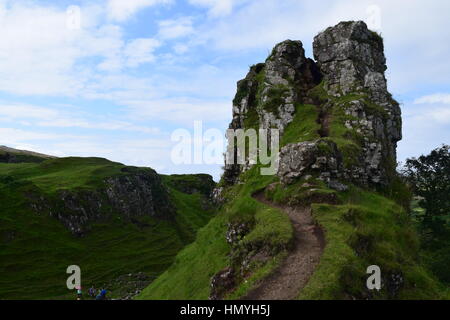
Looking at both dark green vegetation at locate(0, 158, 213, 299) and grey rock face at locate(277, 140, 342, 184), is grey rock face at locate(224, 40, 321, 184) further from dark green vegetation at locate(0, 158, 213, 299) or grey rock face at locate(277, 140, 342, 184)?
dark green vegetation at locate(0, 158, 213, 299)

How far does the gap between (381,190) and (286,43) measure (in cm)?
3554

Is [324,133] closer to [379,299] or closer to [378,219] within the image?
[378,219]

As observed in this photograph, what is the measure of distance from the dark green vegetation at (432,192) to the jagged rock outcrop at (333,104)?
20.1 metres

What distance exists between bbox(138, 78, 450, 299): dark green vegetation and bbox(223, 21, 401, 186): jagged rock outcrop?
4.31 ft

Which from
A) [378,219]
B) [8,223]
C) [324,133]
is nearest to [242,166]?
[324,133]

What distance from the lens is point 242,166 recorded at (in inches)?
2442

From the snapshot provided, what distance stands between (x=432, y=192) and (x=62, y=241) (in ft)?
329

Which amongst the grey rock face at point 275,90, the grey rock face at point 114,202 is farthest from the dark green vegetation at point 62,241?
the grey rock face at point 275,90

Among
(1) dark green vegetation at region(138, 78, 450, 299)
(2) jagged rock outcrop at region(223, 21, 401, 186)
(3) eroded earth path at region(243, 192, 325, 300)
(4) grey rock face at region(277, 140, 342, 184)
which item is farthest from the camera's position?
(2) jagged rock outcrop at region(223, 21, 401, 186)

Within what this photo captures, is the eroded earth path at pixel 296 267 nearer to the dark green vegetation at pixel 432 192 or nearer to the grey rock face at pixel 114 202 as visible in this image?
the dark green vegetation at pixel 432 192

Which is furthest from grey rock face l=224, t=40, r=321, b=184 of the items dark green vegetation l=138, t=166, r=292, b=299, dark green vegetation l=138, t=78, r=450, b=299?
dark green vegetation l=138, t=166, r=292, b=299

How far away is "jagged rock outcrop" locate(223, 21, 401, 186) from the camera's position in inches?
1671

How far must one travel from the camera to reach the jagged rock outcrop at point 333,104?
139 feet

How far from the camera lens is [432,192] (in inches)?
2864
